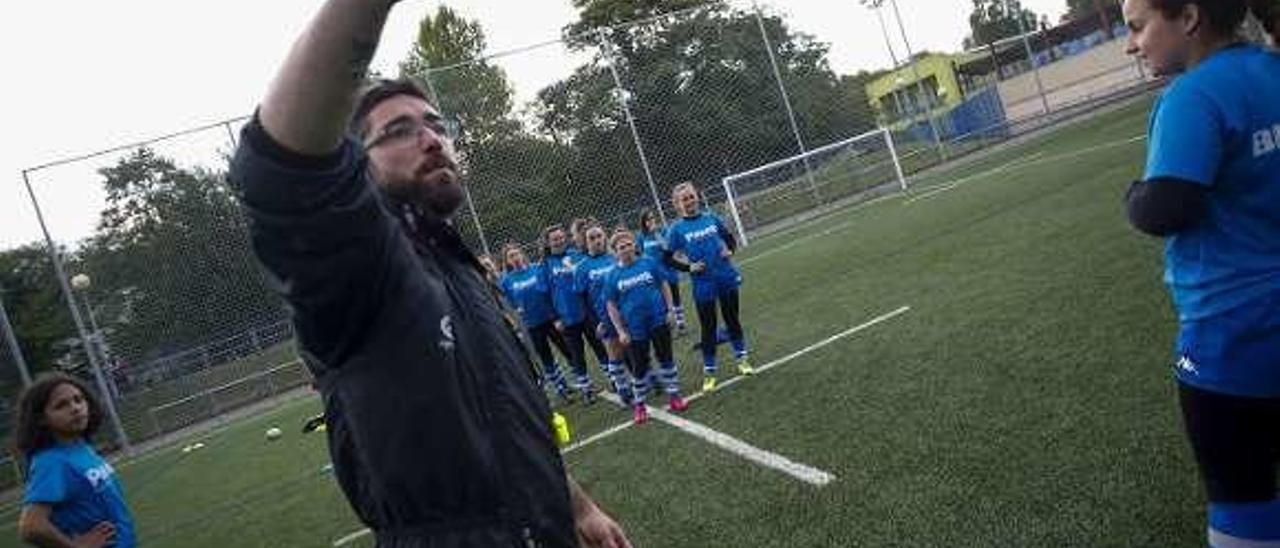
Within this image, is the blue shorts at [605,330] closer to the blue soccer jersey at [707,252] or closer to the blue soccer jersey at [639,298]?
the blue soccer jersey at [639,298]

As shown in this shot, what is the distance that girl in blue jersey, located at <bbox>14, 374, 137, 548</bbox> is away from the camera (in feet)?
16.1

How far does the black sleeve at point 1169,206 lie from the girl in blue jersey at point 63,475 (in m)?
4.77

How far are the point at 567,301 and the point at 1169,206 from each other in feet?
35.1

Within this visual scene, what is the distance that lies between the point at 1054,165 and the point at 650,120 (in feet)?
34.8

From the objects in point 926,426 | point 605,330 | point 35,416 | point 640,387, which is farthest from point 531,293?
point 35,416

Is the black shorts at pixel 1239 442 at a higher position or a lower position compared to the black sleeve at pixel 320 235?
Answer: lower

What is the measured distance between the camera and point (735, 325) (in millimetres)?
10484

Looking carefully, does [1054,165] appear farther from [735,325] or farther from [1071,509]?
[1071,509]

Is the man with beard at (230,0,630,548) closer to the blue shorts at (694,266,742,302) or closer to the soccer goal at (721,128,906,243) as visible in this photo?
the blue shorts at (694,266,742,302)

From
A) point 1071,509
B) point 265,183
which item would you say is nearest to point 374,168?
point 265,183

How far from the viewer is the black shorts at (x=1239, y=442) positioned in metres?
2.51

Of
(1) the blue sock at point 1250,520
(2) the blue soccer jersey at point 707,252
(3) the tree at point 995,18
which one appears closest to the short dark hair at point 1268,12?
(1) the blue sock at point 1250,520

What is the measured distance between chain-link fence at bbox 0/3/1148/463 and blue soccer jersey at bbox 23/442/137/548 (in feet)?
45.4

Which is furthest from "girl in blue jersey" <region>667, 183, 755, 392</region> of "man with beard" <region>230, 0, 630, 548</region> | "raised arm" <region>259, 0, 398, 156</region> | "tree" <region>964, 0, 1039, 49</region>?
"tree" <region>964, 0, 1039, 49</region>
